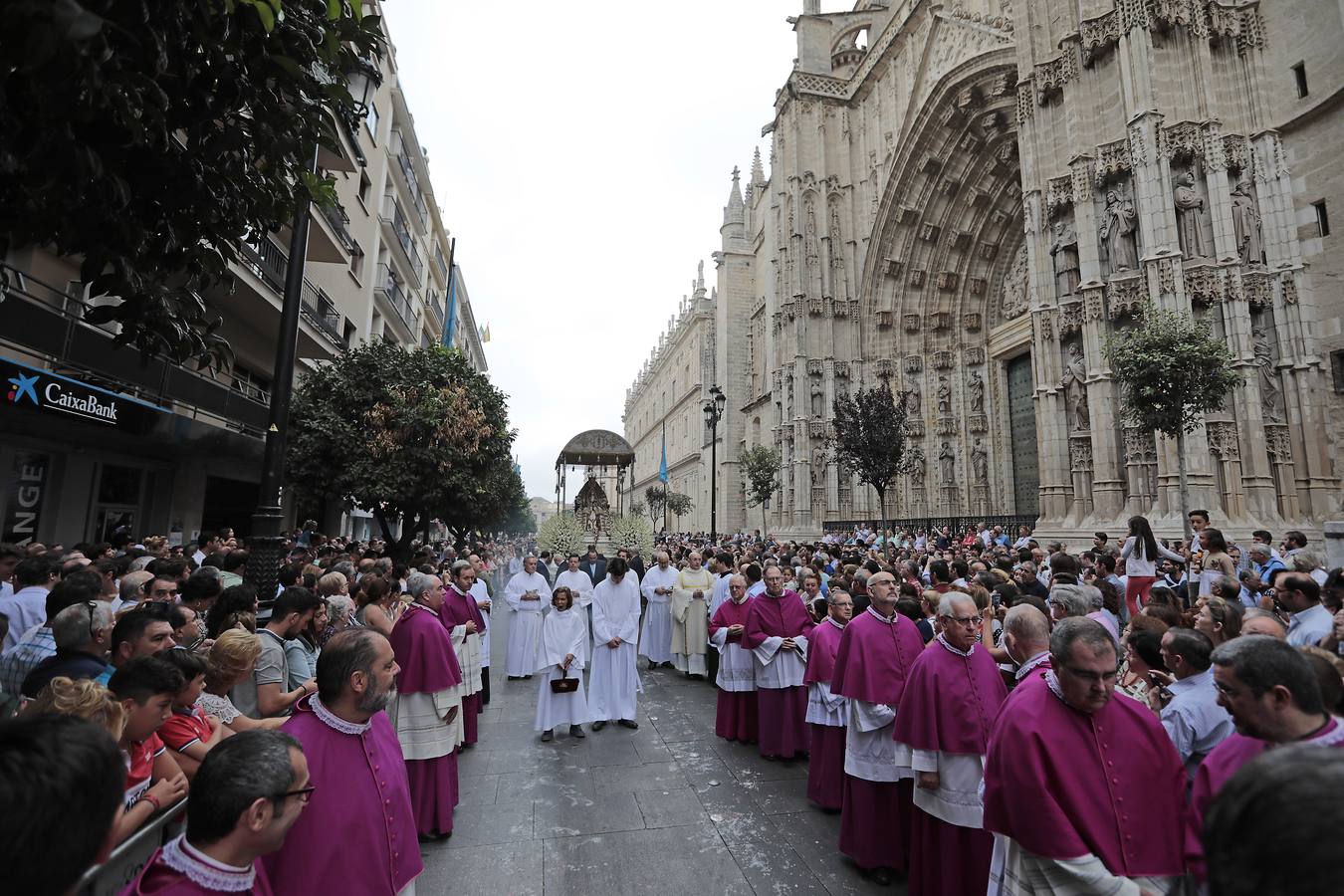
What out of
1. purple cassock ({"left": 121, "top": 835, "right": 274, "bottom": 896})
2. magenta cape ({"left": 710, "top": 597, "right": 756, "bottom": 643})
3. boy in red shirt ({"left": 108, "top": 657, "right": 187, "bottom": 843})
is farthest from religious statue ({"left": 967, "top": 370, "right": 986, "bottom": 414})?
purple cassock ({"left": 121, "top": 835, "right": 274, "bottom": 896})

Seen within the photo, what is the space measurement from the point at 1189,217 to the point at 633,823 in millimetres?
18244

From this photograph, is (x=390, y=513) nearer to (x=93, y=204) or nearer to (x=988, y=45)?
(x=93, y=204)

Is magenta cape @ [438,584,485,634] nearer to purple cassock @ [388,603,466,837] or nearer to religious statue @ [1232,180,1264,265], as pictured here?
purple cassock @ [388,603,466,837]

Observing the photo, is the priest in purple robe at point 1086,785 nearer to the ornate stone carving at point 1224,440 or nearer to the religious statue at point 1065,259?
the ornate stone carving at point 1224,440

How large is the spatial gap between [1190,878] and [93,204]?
5.54 metres

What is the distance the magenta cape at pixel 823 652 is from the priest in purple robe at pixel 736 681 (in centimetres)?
129

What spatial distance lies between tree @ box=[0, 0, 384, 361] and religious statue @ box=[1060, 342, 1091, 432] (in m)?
18.0

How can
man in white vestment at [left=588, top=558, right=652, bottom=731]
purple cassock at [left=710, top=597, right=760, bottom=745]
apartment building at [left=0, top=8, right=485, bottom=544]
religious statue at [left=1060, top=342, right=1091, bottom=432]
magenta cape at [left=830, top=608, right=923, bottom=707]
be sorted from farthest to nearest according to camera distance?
religious statue at [left=1060, top=342, right=1091, bottom=432] → apartment building at [left=0, top=8, right=485, bottom=544] → man in white vestment at [left=588, top=558, right=652, bottom=731] → purple cassock at [left=710, top=597, right=760, bottom=745] → magenta cape at [left=830, top=608, right=923, bottom=707]

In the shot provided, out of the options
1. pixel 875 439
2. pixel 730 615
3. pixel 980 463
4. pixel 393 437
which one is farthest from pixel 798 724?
pixel 980 463

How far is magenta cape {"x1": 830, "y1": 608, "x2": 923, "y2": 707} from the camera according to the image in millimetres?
4699

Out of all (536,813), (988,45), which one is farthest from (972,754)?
(988,45)

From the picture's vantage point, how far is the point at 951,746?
149 inches

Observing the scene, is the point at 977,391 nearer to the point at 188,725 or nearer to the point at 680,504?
the point at 188,725

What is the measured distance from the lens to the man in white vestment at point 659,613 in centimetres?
1131
